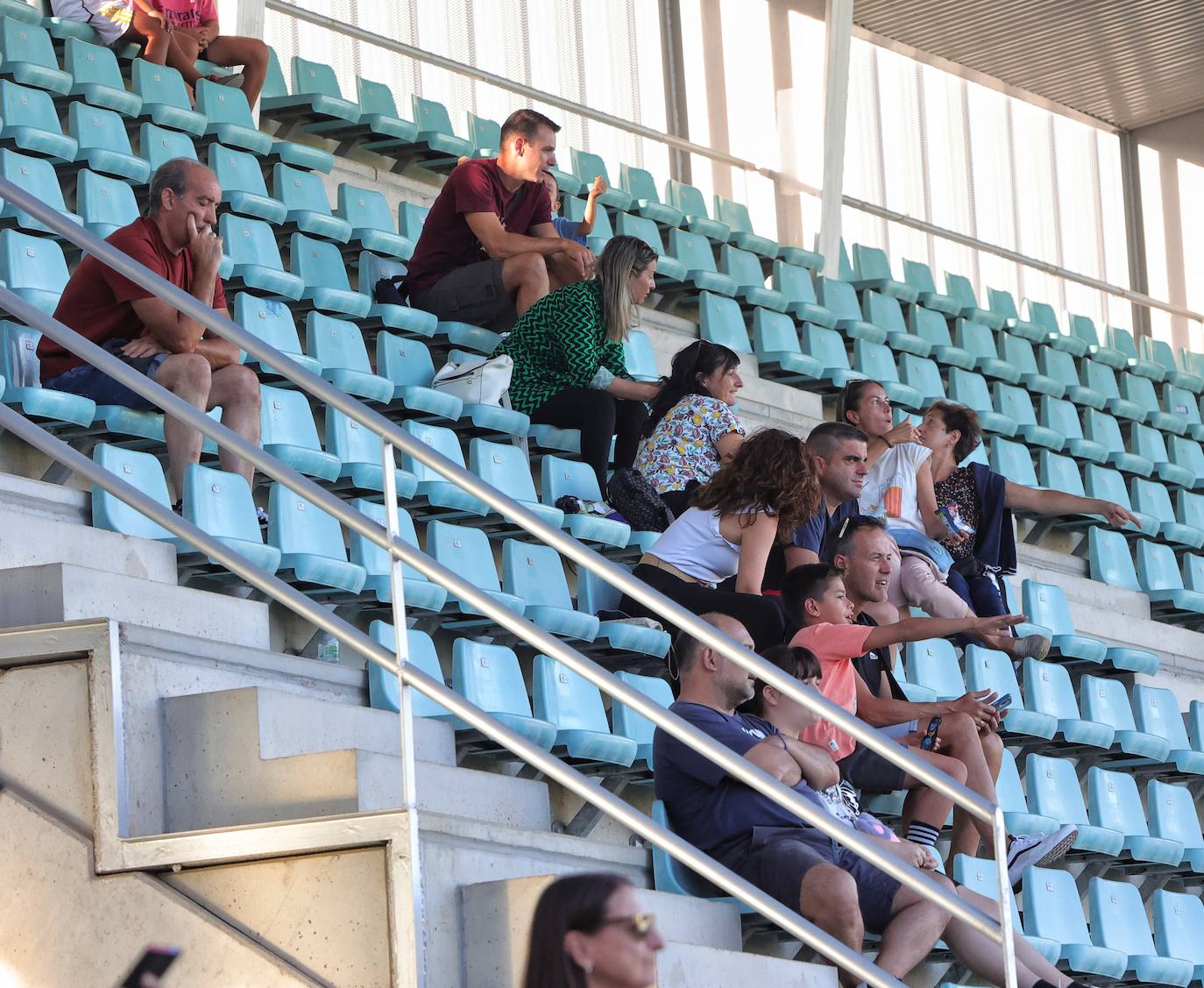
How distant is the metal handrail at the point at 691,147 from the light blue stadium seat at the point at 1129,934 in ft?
16.3

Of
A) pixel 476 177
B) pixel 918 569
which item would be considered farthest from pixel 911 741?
pixel 476 177

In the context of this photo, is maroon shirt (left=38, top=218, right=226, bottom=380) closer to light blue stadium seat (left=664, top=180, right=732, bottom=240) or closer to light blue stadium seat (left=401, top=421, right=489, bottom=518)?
light blue stadium seat (left=401, top=421, right=489, bottom=518)

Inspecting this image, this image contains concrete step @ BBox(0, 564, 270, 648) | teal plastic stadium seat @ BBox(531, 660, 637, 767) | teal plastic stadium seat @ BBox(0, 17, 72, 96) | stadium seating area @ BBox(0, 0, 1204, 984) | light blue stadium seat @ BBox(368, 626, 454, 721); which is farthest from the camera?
teal plastic stadium seat @ BBox(0, 17, 72, 96)

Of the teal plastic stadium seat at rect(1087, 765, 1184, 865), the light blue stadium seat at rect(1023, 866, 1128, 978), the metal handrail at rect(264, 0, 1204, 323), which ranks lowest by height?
the light blue stadium seat at rect(1023, 866, 1128, 978)

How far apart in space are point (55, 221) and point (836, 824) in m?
1.73

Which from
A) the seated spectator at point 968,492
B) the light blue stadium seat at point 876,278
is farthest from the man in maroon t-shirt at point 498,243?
Result: the light blue stadium seat at point 876,278

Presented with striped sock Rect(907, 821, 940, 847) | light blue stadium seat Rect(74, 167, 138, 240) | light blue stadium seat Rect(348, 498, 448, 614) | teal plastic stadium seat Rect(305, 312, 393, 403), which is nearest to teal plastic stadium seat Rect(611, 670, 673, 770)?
light blue stadium seat Rect(348, 498, 448, 614)

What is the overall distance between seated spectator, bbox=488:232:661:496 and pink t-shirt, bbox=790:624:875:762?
4.36ft

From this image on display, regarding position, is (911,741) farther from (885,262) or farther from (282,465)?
(885,262)

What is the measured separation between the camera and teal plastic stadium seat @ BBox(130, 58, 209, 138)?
6.80 meters

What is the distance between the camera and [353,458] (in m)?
5.41

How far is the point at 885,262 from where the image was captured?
396 inches

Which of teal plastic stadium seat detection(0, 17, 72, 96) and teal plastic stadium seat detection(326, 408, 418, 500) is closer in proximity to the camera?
teal plastic stadium seat detection(326, 408, 418, 500)

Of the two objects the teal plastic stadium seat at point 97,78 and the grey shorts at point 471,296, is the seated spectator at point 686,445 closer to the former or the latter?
the grey shorts at point 471,296
